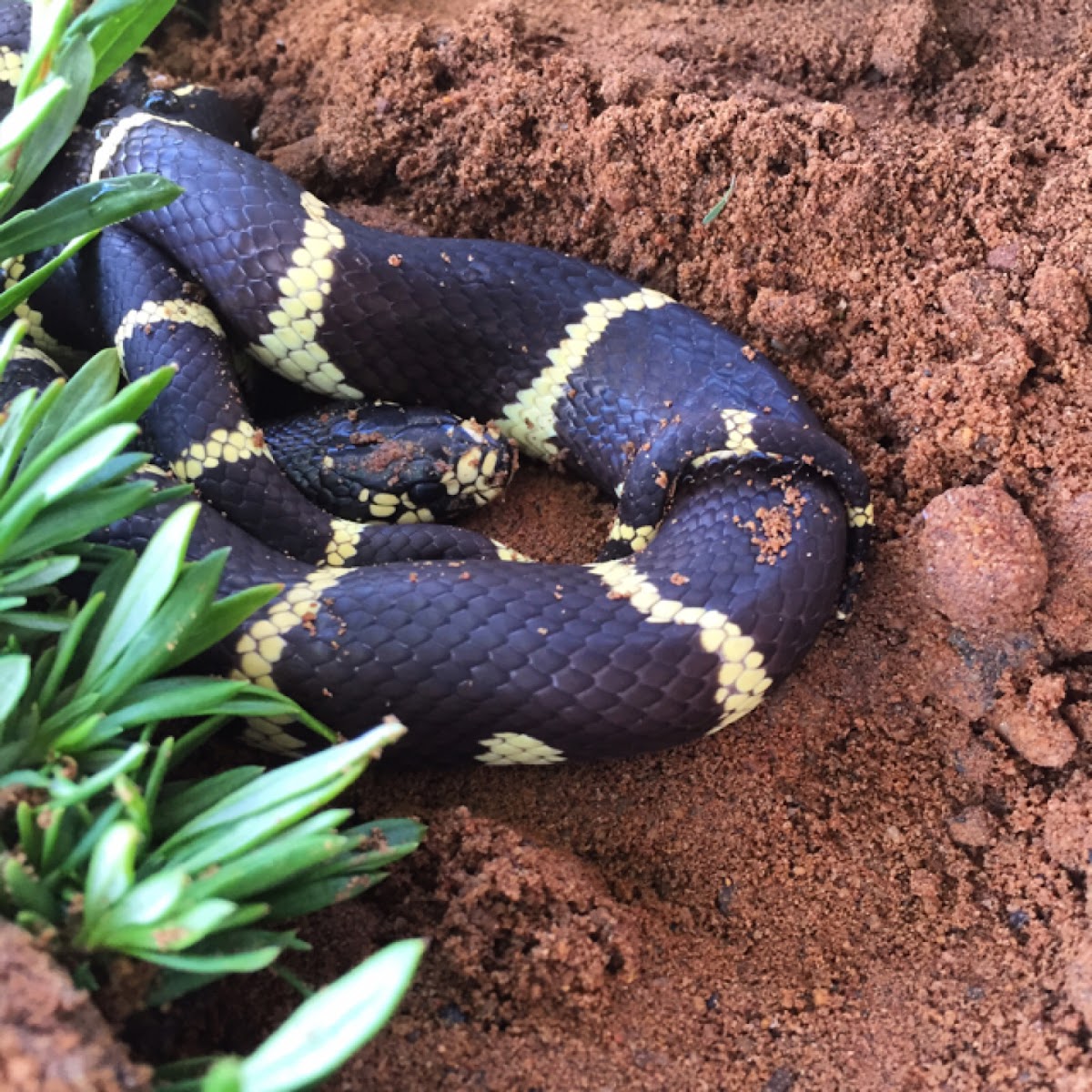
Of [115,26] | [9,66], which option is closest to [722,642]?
[115,26]

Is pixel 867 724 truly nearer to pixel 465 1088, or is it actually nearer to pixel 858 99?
pixel 465 1088

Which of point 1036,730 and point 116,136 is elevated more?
point 116,136

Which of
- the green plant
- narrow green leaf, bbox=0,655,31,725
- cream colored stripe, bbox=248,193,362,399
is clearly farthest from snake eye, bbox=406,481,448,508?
narrow green leaf, bbox=0,655,31,725

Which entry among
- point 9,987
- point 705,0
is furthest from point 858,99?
point 9,987

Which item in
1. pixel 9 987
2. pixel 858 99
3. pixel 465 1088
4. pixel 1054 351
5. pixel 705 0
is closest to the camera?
pixel 9 987

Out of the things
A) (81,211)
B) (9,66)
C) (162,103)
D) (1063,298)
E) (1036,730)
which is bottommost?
(1036,730)

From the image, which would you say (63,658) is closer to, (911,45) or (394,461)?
(394,461)

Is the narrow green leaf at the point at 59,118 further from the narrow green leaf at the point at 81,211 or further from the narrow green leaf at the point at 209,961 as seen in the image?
the narrow green leaf at the point at 209,961
